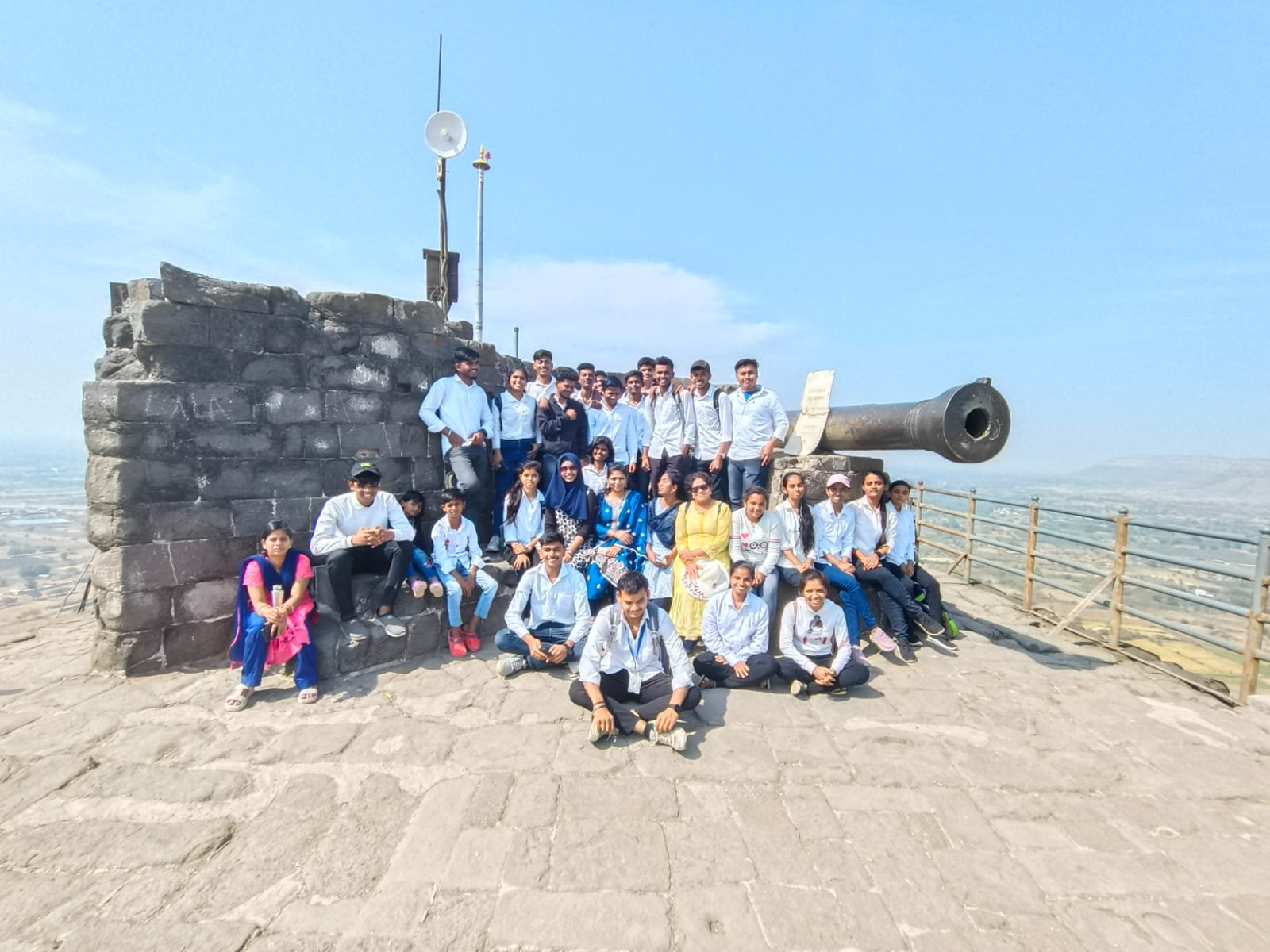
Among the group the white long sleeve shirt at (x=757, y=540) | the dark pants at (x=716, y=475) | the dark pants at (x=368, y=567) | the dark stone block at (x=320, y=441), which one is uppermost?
the dark stone block at (x=320, y=441)

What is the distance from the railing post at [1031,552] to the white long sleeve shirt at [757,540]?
397 centimetres

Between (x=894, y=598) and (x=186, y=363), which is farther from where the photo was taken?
(x=894, y=598)

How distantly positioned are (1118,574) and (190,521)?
8479 mm

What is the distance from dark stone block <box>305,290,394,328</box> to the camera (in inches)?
207

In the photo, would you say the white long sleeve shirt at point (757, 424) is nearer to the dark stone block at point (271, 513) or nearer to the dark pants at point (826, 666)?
the dark pants at point (826, 666)

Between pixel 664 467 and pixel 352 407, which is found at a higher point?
pixel 352 407

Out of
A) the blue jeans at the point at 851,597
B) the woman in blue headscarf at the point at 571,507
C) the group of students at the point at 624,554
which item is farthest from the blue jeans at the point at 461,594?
the blue jeans at the point at 851,597

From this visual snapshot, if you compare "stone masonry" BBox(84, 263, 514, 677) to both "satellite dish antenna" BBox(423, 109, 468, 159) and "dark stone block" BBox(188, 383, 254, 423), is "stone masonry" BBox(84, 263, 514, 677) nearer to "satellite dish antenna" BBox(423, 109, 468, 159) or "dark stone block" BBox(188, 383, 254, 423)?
"dark stone block" BBox(188, 383, 254, 423)

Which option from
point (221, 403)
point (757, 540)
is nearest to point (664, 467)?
point (757, 540)

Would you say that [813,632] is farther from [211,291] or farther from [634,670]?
[211,291]

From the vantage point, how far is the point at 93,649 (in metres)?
4.54

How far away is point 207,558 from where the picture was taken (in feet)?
15.5

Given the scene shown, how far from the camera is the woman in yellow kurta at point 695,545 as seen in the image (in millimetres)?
4918

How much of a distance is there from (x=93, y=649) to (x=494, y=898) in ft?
13.9
